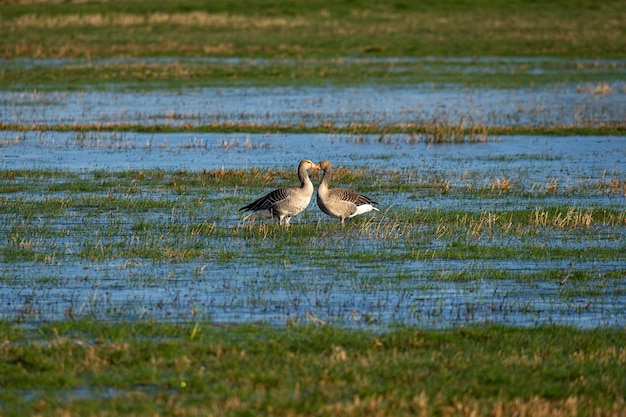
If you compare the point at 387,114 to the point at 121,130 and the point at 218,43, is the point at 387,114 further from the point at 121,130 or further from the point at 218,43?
the point at 218,43

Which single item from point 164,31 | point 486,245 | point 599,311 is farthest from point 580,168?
point 164,31

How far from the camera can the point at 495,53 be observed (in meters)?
59.8

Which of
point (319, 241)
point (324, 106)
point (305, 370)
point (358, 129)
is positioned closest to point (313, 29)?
point (324, 106)

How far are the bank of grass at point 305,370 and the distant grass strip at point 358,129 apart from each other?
20.6 m

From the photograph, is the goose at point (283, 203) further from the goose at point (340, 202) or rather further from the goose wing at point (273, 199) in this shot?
the goose at point (340, 202)

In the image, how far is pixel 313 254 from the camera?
604 inches

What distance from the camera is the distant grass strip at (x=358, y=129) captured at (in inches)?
1243

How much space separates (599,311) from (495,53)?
4917 centimetres

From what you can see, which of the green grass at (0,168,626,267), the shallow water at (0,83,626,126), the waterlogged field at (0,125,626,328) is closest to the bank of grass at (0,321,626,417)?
the waterlogged field at (0,125,626,328)

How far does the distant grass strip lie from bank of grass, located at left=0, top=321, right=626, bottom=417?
2065cm

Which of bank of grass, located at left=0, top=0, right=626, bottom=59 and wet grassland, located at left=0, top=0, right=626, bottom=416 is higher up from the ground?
bank of grass, located at left=0, top=0, right=626, bottom=59

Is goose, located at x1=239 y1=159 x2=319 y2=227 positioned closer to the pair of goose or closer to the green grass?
the pair of goose

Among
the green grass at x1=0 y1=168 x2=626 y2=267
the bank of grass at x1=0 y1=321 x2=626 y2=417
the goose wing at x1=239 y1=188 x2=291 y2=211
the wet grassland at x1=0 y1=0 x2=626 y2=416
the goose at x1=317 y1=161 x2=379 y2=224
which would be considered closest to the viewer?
the bank of grass at x1=0 y1=321 x2=626 y2=417

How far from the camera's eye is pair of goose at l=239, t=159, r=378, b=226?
17109mm
